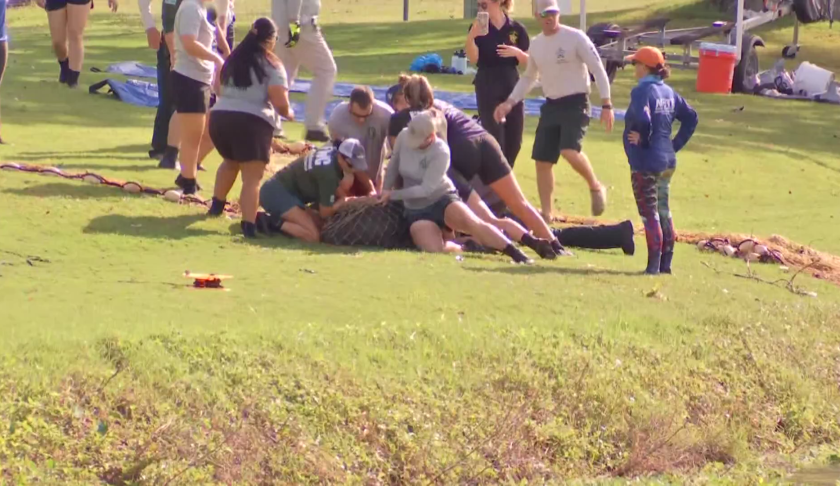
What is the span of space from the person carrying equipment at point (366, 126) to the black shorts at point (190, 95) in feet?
3.64

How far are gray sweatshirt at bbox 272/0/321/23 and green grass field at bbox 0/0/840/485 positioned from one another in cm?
236

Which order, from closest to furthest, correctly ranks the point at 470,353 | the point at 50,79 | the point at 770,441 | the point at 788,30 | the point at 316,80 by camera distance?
the point at 470,353, the point at 770,441, the point at 316,80, the point at 50,79, the point at 788,30

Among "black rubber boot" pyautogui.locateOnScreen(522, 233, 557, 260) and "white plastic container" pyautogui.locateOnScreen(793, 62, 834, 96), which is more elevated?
"white plastic container" pyautogui.locateOnScreen(793, 62, 834, 96)

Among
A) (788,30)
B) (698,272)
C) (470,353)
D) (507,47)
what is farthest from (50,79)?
(788,30)

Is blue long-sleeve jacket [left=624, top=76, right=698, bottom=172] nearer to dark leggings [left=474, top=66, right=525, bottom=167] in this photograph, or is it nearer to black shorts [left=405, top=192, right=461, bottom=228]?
black shorts [left=405, top=192, right=461, bottom=228]

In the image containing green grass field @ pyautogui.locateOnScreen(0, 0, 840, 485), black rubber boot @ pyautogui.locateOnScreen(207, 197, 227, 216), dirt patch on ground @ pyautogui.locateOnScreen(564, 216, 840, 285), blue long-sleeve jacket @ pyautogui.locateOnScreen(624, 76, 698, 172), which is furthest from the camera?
dirt patch on ground @ pyautogui.locateOnScreen(564, 216, 840, 285)

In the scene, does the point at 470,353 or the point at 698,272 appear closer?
the point at 470,353

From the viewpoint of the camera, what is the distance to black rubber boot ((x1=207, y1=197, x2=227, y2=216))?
11.0m

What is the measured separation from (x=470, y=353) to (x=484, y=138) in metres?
3.43

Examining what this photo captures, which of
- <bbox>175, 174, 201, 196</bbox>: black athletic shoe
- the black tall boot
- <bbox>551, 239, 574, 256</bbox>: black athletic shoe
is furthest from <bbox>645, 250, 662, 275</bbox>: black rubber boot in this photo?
<bbox>175, 174, 201, 196</bbox>: black athletic shoe

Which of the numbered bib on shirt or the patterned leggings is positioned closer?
the patterned leggings

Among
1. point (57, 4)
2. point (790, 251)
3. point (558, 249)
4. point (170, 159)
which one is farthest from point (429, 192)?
point (57, 4)

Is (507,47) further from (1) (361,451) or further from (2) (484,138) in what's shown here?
(1) (361,451)

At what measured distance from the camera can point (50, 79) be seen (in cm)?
1833
